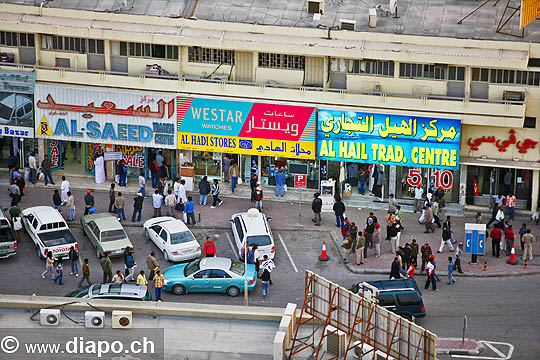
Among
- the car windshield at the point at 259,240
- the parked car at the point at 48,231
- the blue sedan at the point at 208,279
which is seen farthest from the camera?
the car windshield at the point at 259,240

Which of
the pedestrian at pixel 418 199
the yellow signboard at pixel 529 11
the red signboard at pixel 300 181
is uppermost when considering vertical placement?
the yellow signboard at pixel 529 11

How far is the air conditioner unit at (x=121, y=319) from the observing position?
29.0 m

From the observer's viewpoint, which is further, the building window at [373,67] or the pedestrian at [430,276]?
the building window at [373,67]

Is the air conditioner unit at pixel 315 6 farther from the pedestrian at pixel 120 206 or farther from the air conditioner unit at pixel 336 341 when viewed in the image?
the air conditioner unit at pixel 336 341

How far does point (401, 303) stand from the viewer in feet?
126

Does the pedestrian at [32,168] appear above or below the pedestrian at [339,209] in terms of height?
above

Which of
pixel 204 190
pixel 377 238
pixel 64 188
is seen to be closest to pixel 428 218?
pixel 377 238

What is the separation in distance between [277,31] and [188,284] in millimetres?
14770

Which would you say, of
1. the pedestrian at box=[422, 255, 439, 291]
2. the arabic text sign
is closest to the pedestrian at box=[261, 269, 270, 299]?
the pedestrian at box=[422, 255, 439, 291]

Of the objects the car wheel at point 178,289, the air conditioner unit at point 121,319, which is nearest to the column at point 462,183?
the car wheel at point 178,289

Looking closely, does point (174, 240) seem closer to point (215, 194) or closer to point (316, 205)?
point (215, 194)

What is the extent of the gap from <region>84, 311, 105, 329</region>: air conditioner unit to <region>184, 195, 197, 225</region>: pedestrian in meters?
18.5

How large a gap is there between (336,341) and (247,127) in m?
24.3

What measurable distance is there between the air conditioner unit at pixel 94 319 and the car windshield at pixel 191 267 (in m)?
12.0
